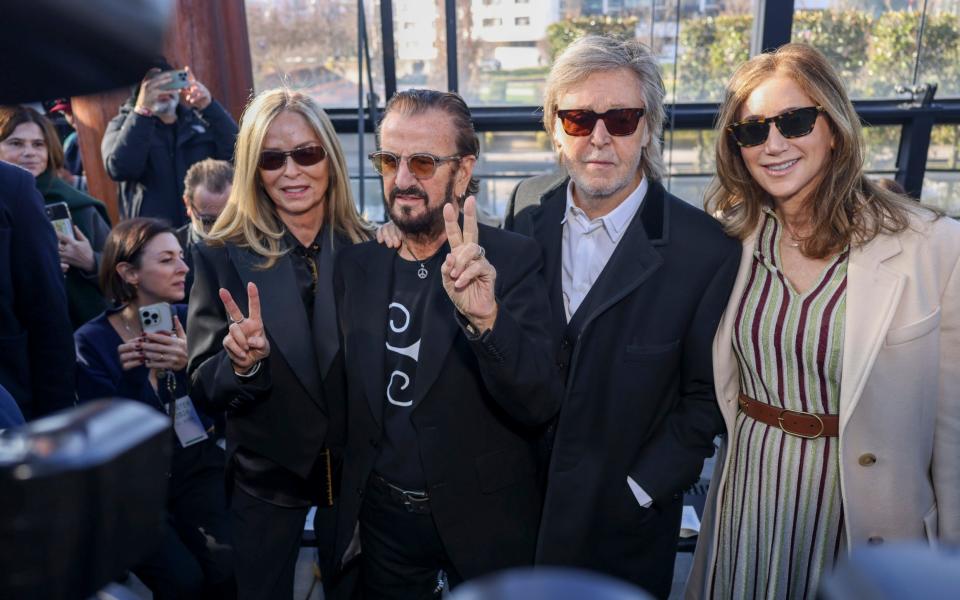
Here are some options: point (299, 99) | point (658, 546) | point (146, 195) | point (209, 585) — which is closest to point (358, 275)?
point (299, 99)

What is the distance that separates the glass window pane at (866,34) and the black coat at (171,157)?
3.76m

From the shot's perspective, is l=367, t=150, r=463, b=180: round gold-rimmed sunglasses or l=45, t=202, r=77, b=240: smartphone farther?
l=45, t=202, r=77, b=240: smartphone

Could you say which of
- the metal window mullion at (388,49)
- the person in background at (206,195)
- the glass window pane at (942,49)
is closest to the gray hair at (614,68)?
the person in background at (206,195)

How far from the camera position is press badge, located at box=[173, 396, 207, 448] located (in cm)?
278

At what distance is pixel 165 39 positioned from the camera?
0.54 metres

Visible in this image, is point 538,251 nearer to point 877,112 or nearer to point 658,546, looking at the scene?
point 658,546

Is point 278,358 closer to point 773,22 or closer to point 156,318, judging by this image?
point 156,318

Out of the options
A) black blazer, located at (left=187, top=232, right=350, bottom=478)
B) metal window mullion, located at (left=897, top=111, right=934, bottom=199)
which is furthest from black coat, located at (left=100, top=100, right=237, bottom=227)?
metal window mullion, located at (left=897, top=111, right=934, bottom=199)

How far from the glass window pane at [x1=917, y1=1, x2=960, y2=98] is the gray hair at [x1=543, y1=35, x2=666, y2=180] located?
401 cm

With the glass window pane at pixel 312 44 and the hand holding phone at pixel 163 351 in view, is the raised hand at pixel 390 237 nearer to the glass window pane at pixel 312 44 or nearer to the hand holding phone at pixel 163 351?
the hand holding phone at pixel 163 351

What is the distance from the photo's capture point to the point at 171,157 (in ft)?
13.4

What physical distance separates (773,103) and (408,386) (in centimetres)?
113

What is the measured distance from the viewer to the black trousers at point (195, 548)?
253 centimetres

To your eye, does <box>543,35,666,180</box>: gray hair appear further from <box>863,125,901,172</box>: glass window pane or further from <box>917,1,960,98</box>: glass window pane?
<box>917,1,960,98</box>: glass window pane
